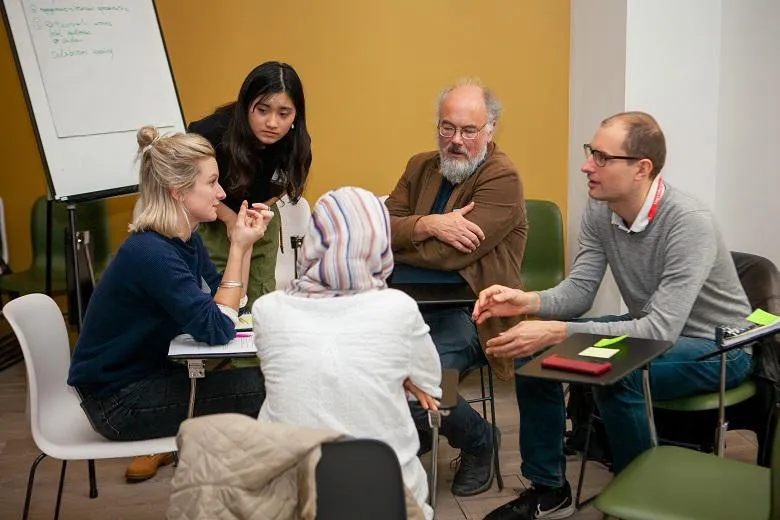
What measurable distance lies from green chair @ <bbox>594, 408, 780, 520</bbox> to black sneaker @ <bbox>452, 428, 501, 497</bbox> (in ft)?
3.22

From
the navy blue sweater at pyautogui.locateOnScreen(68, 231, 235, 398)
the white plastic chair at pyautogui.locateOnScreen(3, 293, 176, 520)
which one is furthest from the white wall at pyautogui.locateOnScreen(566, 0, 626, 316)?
the white plastic chair at pyautogui.locateOnScreen(3, 293, 176, 520)

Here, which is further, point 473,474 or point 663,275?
point 473,474

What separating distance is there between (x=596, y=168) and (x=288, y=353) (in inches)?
54.2

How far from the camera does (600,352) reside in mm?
2344

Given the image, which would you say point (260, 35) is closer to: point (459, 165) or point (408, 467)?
point (459, 165)

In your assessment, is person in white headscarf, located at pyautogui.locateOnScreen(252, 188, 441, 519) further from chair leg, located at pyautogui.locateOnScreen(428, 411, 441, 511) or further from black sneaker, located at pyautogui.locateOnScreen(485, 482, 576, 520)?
black sneaker, located at pyautogui.locateOnScreen(485, 482, 576, 520)

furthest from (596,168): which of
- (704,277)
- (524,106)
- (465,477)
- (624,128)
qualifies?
(524,106)

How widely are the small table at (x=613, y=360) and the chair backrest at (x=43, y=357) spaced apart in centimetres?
138

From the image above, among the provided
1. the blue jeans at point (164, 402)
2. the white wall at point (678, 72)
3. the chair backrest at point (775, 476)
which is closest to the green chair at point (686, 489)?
the chair backrest at point (775, 476)

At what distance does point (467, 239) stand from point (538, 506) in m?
0.94

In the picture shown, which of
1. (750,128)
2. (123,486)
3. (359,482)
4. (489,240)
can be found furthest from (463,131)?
(359,482)

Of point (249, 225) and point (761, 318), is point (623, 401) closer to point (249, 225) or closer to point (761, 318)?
point (761, 318)

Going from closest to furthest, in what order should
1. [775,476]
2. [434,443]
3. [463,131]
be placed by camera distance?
1. [775,476]
2. [434,443]
3. [463,131]

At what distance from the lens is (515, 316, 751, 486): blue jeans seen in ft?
8.72
